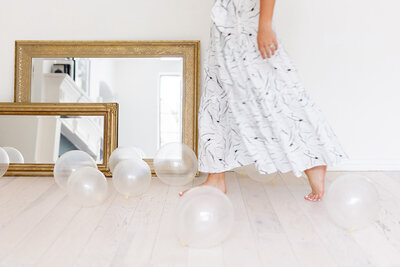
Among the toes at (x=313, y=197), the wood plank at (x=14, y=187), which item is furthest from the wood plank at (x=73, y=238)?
the toes at (x=313, y=197)

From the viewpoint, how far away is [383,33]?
273 centimetres

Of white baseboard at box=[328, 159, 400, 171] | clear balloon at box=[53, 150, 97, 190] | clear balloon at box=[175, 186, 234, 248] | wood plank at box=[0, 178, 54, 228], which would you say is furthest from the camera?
white baseboard at box=[328, 159, 400, 171]

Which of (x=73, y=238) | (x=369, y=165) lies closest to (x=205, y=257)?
(x=73, y=238)

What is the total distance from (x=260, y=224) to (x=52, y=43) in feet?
5.77

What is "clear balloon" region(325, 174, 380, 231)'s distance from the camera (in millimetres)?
1479

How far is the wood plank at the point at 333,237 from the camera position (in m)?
1.34

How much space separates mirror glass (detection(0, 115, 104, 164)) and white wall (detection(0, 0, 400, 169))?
0.89 ft

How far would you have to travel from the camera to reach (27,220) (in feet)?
5.52

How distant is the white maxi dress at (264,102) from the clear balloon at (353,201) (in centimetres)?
45

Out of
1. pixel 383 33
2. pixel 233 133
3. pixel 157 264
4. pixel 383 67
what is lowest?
pixel 157 264

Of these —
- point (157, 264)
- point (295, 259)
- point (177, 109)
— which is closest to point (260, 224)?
point (295, 259)

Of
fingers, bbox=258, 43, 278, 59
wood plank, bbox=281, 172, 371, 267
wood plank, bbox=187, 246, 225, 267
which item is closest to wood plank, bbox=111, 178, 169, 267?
wood plank, bbox=187, 246, 225, 267

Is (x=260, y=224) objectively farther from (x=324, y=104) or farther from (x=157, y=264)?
(x=324, y=104)

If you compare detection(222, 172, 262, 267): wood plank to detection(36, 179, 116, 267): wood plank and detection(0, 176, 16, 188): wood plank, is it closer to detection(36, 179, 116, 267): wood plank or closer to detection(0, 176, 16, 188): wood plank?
detection(36, 179, 116, 267): wood plank
